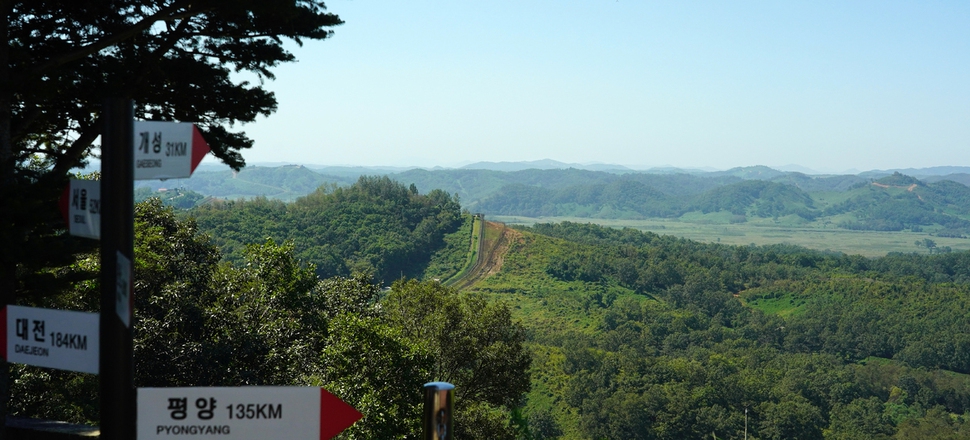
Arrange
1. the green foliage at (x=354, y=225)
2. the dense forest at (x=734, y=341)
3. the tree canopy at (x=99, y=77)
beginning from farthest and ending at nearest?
1. the green foliage at (x=354, y=225)
2. the dense forest at (x=734, y=341)
3. the tree canopy at (x=99, y=77)

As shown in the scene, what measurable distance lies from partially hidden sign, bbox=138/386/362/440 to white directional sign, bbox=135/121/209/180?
0.69 m

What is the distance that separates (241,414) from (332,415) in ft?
0.92

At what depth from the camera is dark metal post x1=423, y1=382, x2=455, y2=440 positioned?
2662mm

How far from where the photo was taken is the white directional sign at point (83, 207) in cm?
264

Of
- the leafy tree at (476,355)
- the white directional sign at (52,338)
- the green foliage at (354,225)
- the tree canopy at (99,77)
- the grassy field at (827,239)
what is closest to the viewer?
the white directional sign at (52,338)

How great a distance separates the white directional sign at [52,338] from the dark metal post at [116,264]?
0.37 feet

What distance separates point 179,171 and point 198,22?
350 cm

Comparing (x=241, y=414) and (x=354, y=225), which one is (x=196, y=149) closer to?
(x=241, y=414)

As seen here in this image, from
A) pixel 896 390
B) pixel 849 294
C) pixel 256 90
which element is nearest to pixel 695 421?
pixel 896 390

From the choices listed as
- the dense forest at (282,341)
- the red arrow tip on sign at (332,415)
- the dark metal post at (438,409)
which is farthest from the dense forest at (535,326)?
the dark metal post at (438,409)

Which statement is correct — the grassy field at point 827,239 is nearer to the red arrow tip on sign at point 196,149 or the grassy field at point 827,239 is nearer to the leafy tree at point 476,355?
the leafy tree at point 476,355

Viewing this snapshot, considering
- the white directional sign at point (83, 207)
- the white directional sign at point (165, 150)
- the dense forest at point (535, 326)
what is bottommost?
the dense forest at point (535, 326)

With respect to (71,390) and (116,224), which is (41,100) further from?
(71,390)

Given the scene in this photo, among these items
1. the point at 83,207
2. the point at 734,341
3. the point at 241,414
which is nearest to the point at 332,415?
the point at 241,414
